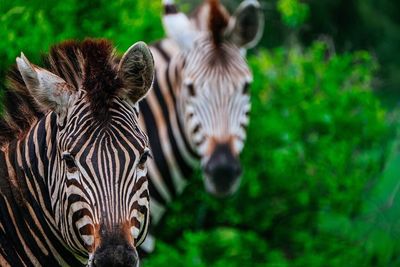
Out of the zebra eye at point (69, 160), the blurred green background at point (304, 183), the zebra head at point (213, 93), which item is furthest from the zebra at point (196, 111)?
the zebra eye at point (69, 160)

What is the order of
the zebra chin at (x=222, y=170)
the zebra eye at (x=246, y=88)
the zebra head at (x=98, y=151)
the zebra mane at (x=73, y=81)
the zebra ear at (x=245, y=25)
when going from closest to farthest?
the zebra head at (x=98, y=151) < the zebra mane at (x=73, y=81) < the zebra chin at (x=222, y=170) < the zebra eye at (x=246, y=88) < the zebra ear at (x=245, y=25)

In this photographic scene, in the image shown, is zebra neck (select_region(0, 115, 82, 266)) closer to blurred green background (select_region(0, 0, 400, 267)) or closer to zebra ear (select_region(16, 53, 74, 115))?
zebra ear (select_region(16, 53, 74, 115))

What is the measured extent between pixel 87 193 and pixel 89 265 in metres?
0.33

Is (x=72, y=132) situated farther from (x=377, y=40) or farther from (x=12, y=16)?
(x=377, y=40)

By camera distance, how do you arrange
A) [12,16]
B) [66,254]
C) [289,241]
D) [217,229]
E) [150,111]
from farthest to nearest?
[289,241], [217,229], [150,111], [12,16], [66,254]

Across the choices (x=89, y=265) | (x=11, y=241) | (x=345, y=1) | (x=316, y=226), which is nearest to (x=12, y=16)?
(x=11, y=241)

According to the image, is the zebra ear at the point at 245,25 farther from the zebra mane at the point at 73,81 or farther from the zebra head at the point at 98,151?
the zebra head at the point at 98,151

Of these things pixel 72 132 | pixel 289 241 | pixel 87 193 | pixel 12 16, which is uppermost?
pixel 12 16

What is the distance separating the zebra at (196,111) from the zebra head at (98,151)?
12.4 ft

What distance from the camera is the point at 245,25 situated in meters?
9.22

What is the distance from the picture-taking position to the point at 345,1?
22266mm

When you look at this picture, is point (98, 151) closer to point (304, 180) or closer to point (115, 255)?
point (115, 255)

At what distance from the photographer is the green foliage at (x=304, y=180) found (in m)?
10.5

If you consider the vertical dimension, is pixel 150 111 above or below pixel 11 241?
above
